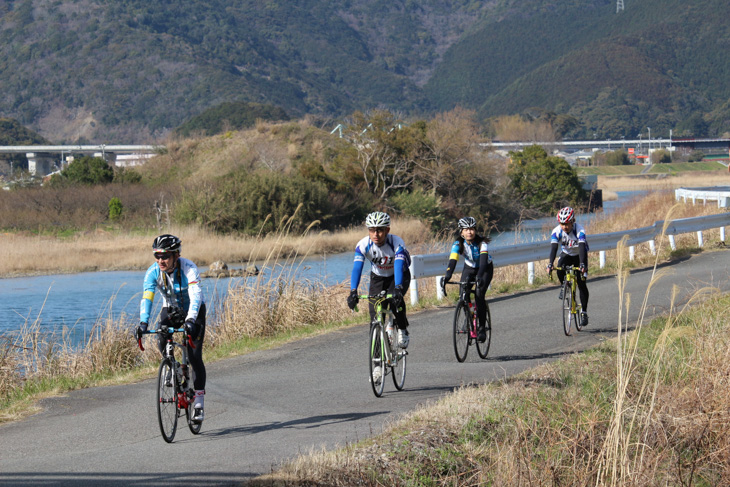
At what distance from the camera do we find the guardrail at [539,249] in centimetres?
1662

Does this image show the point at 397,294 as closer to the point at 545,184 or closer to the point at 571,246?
the point at 571,246

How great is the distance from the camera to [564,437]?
7.05 m

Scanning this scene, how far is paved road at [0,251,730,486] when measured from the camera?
6.87m

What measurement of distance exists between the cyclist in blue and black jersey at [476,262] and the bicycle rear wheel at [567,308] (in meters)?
2.22

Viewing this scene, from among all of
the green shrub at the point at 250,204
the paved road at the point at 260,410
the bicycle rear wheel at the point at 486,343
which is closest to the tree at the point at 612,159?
the green shrub at the point at 250,204

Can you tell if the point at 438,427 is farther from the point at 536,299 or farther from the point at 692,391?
the point at 536,299

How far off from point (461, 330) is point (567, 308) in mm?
2702

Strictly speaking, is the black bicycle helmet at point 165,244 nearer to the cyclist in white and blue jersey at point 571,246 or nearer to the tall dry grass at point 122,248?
the cyclist in white and blue jersey at point 571,246

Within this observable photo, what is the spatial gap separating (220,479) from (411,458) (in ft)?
4.91

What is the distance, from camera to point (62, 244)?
132 ft

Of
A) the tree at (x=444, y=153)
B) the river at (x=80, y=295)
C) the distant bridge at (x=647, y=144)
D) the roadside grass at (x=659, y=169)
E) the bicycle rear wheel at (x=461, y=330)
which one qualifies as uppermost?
the distant bridge at (x=647, y=144)

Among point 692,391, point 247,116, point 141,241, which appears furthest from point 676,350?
point 247,116

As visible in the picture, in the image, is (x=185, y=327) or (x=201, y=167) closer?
(x=185, y=327)

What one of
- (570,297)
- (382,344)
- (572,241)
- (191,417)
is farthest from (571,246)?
(191,417)
